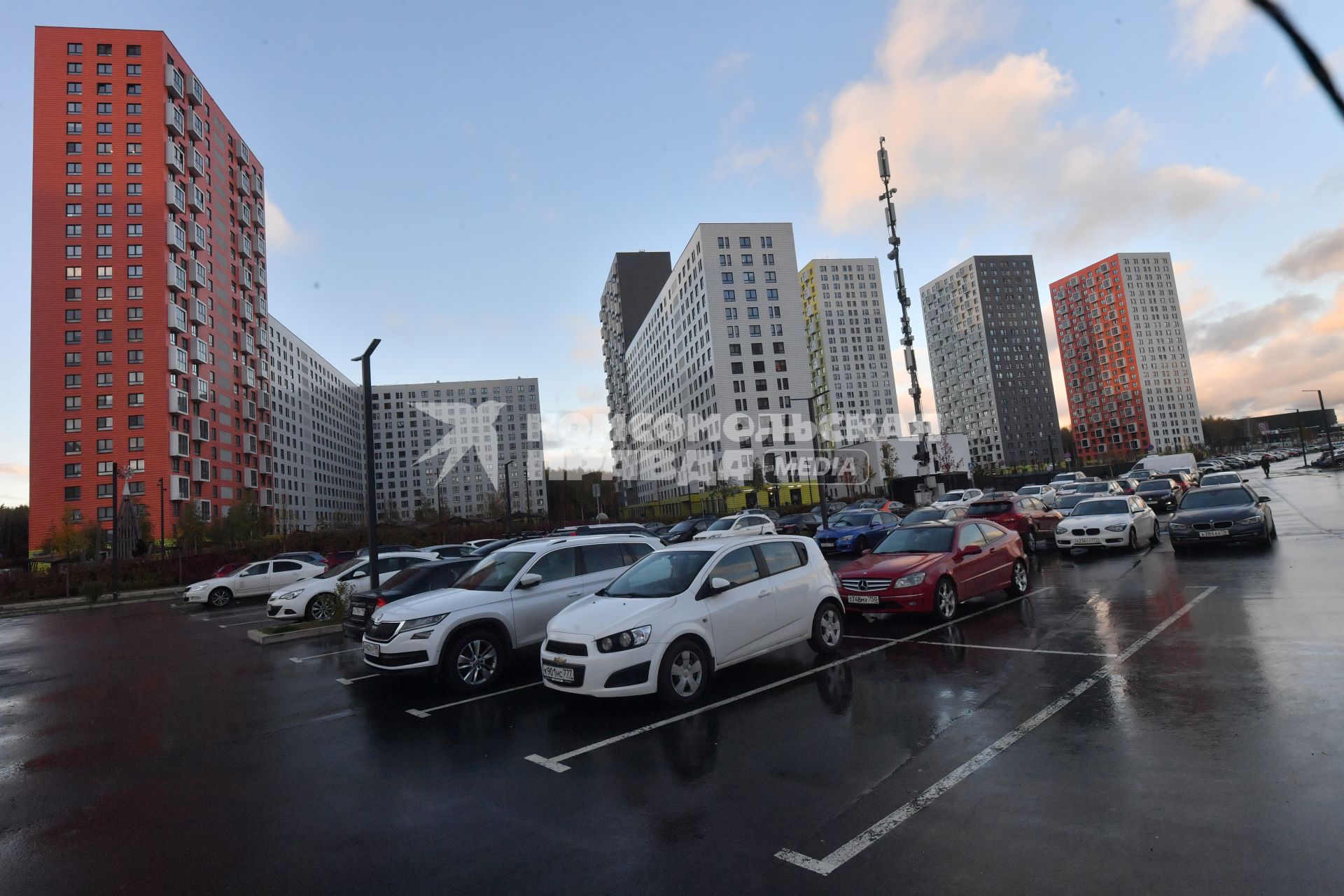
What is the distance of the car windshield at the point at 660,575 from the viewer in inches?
289

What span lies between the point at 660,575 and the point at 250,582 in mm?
22070

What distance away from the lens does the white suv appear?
810 centimetres

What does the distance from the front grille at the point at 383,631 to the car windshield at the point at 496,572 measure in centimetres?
109

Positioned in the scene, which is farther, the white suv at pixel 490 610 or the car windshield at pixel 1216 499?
the car windshield at pixel 1216 499

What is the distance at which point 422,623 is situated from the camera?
8.16m

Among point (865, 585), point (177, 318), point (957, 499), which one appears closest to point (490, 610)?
point (865, 585)

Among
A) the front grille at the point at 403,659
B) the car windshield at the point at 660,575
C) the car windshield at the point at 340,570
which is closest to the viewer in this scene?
the car windshield at the point at 660,575

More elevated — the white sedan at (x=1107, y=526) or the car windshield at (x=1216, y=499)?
the car windshield at (x=1216, y=499)

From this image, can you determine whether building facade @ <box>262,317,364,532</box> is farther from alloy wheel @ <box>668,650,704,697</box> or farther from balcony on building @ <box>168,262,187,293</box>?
alloy wheel @ <box>668,650,704,697</box>

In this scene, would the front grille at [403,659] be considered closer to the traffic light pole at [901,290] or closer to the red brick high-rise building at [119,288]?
the traffic light pole at [901,290]

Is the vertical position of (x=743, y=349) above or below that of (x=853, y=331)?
below

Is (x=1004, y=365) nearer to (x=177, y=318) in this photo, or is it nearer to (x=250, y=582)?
(x=177, y=318)

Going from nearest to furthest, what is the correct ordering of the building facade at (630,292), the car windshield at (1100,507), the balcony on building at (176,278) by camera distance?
the car windshield at (1100,507) < the balcony on building at (176,278) < the building facade at (630,292)

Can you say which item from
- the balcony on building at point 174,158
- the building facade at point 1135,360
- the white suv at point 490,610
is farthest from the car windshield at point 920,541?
the building facade at point 1135,360
